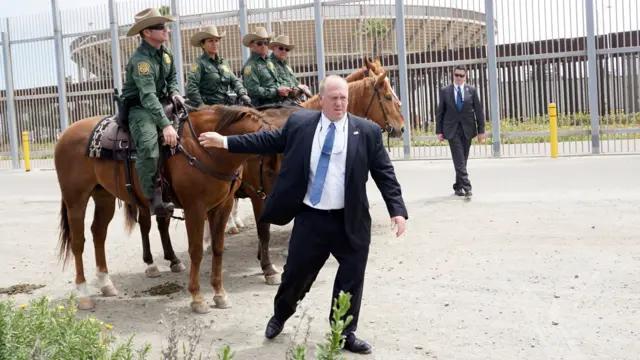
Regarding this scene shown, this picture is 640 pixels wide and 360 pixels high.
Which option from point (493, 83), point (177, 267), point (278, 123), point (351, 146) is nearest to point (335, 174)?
point (351, 146)

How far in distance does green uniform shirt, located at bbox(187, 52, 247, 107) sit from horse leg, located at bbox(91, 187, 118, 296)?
6.15 ft

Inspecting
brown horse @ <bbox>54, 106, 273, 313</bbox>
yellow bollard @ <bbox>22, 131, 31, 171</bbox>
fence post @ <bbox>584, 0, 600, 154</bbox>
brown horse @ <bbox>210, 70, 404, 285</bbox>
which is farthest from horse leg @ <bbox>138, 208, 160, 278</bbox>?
yellow bollard @ <bbox>22, 131, 31, 171</bbox>

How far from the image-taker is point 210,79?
1002cm

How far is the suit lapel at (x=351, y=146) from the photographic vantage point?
19.2 feet

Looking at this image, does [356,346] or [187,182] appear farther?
[187,182]

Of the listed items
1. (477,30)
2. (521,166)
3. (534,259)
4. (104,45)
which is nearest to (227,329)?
(534,259)

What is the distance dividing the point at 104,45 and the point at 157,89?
17489 millimetres

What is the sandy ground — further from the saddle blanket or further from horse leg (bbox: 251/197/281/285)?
the saddle blanket

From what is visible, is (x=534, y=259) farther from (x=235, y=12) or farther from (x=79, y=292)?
(x=235, y=12)

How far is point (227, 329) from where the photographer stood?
6922 mm

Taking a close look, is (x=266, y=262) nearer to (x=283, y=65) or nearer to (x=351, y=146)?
(x=351, y=146)

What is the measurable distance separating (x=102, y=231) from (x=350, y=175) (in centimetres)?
377

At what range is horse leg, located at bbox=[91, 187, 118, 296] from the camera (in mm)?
8438

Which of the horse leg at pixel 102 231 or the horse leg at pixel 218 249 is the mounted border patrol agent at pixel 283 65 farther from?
the horse leg at pixel 218 249
